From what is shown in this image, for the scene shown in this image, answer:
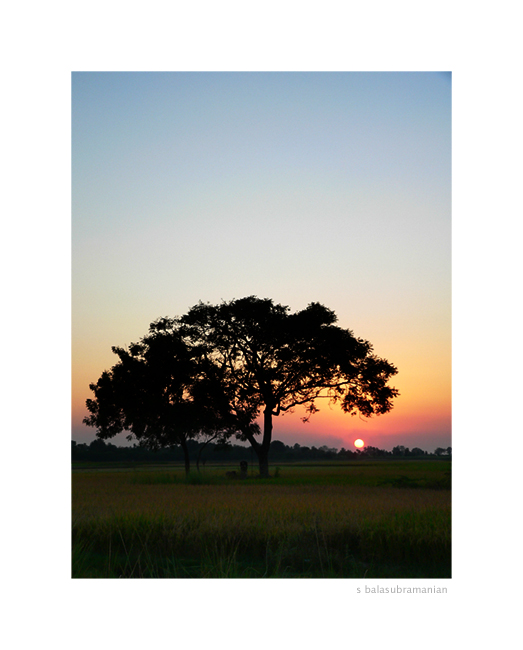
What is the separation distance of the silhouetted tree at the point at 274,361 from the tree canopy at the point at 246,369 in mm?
59

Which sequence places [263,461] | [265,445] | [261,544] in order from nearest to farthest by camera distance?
1. [261,544]
2. [263,461]
3. [265,445]

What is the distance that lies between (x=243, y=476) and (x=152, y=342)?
29.9 ft

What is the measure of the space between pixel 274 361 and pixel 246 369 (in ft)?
5.67

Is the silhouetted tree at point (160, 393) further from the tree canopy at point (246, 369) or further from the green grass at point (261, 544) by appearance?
the green grass at point (261, 544)

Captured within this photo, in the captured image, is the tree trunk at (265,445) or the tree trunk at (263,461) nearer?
the tree trunk at (263,461)

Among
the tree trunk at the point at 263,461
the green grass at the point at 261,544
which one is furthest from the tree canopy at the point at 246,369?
the green grass at the point at 261,544

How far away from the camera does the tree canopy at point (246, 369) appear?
96.9ft

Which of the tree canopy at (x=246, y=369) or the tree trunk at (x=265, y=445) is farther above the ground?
the tree canopy at (x=246, y=369)

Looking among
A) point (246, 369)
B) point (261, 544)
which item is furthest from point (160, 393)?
point (261, 544)

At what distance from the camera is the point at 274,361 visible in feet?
99.5

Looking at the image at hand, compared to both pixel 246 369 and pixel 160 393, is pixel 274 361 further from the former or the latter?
pixel 160 393
